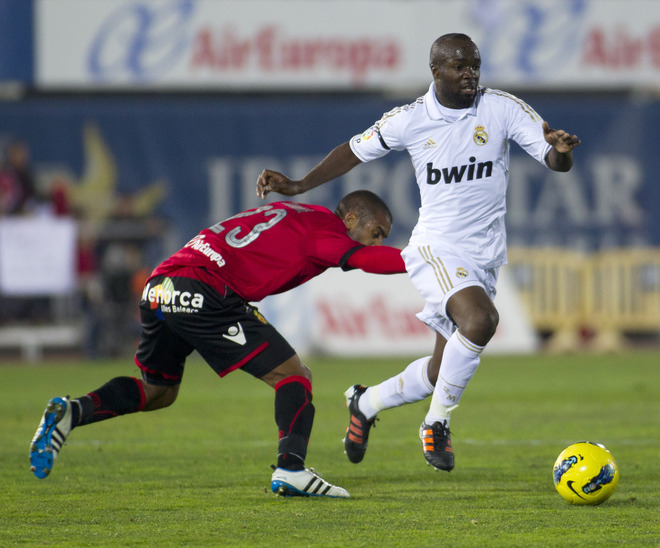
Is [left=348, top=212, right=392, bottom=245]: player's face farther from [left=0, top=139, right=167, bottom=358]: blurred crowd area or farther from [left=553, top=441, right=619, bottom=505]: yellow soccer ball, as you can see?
[left=0, top=139, right=167, bottom=358]: blurred crowd area

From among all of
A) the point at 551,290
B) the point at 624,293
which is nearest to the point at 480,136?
the point at 551,290

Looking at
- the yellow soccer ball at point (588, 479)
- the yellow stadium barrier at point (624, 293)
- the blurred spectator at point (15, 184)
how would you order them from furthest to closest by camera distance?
the blurred spectator at point (15, 184) → the yellow stadium barrier at point (624, 293) → the yellow soccer ball at point (588, 479)

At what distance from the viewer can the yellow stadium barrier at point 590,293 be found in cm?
1831

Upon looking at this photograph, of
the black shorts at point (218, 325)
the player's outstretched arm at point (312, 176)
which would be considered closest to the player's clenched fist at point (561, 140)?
the player's outstretched arm at point (312, 176)

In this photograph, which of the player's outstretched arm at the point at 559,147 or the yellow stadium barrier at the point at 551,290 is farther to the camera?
the yellow stadium barrier at the point at 551,290

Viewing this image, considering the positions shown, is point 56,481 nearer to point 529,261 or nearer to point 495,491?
point 495,491

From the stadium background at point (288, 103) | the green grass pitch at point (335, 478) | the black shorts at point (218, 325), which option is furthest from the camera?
the stadium background at point (288, 103)

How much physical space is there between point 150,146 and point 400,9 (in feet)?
A: 16.4

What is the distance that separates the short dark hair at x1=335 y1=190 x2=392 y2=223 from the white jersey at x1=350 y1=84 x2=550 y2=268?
36 centimetres

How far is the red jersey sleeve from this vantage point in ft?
17.9

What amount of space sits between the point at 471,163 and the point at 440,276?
2.06 ft

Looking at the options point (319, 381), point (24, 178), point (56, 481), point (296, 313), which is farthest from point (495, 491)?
point (24, 178)

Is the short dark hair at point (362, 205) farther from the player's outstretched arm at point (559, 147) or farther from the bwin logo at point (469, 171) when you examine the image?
the player's outstretched arm at point (559, 147)

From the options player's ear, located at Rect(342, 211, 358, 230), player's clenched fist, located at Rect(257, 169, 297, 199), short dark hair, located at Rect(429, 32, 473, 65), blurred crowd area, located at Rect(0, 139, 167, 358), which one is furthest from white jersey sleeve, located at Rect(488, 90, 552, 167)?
blurred crowd area, located at Rect(0, 139, 167, 358)
